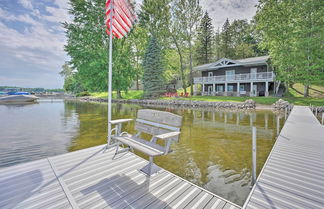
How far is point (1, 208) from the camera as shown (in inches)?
80.8

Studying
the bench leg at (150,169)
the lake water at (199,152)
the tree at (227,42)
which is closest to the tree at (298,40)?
the lake water at (199,152)

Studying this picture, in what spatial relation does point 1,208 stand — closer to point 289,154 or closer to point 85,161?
point 85,161

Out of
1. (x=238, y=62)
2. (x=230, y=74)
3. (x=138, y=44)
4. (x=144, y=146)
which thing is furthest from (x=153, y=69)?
(x=144, y=146)

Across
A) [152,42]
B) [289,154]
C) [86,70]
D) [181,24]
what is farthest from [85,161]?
[181,24]

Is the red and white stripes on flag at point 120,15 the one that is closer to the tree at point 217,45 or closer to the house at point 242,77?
the house at point 242,77

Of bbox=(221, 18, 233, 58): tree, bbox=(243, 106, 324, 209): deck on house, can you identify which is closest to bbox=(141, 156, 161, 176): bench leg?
bbox=(243, 106, 324, 209): deck on house

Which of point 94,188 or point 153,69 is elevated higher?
point 153,69

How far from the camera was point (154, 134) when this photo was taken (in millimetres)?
3658

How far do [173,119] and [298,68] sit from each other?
22817 millimetres

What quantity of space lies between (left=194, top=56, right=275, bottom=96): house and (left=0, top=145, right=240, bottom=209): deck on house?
24.0m

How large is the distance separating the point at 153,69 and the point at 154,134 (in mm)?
23811

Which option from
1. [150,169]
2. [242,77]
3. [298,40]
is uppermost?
[298,40]

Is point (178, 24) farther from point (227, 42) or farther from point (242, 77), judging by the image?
point (227, 42)

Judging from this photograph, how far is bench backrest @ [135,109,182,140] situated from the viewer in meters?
3.32
